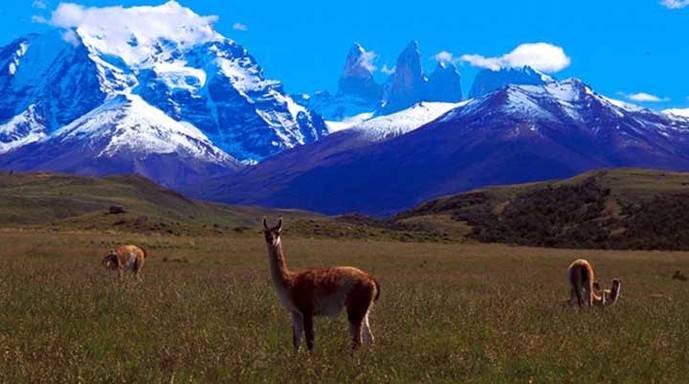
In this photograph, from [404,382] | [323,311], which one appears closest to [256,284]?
[323,311]

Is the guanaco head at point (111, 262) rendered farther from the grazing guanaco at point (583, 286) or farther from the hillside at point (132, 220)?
the grazing guanaco at point (583, 286)

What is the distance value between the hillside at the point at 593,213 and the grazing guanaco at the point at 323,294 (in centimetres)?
7823

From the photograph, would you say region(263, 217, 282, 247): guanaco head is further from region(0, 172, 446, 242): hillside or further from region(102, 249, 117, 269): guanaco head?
region(0, 172, 446, 242): hillside

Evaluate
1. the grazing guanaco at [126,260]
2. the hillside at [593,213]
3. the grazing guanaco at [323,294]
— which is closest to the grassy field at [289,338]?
the grazing guanaco at [323,294]

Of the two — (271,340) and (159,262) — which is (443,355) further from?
(159,262)

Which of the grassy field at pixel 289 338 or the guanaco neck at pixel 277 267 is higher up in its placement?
the guanaco neck at pixel 277 267

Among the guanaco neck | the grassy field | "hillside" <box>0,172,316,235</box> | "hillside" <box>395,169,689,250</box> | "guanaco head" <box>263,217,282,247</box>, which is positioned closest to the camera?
the grassy field

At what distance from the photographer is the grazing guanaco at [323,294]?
43.2 ft

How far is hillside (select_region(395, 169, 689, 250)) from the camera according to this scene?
9381 cm

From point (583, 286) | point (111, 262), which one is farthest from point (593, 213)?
point (583, 286)

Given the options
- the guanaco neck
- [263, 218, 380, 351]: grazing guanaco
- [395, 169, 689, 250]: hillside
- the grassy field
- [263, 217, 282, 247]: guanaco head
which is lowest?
the grassy field

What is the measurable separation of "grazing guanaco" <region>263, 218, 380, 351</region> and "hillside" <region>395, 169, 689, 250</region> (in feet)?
257

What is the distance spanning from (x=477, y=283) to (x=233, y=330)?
62.5 feet

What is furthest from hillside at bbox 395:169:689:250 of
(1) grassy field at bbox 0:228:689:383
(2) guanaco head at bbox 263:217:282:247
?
(2) guanaco head at bbox 263:217:282:247
